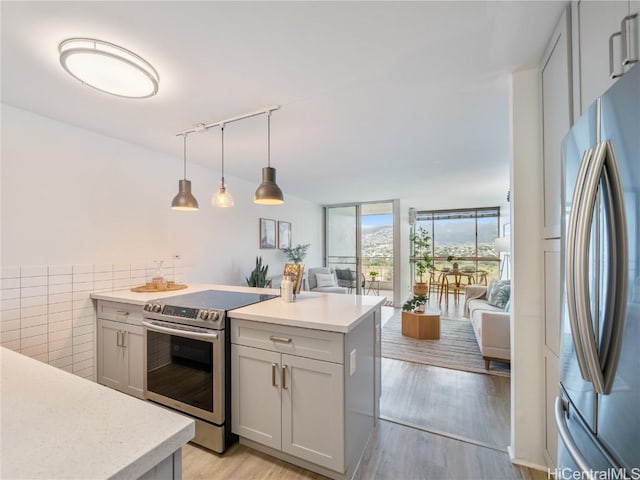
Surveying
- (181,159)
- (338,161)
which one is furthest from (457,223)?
(181,159)

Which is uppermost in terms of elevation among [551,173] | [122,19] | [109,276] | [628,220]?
[122,19]

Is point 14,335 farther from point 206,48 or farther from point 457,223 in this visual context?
point 457,223

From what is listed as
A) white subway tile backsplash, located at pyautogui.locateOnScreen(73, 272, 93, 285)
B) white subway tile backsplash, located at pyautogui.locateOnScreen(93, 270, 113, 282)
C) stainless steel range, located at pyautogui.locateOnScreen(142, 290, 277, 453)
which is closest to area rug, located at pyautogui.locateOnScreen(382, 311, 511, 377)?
stainless steel range, located at pyautogui.locateOnScreen(142, 290, 277, 453)

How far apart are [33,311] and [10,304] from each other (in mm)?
143

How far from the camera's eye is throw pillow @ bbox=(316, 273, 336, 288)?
230 inches

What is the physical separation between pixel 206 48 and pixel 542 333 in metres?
2.40

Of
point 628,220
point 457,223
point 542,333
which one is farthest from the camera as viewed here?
point 457,223

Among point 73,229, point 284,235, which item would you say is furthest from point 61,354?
point 284,235

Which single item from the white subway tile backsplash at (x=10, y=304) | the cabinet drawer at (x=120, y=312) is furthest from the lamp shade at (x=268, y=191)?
the white subway tile backsplash at (x=10, y=304)

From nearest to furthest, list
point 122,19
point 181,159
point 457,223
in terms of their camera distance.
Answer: point 122,19, point 181,159, point 457,223

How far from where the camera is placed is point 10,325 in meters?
1.97

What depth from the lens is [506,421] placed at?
81.9 inches

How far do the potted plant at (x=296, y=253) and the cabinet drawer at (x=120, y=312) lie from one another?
3.15 m

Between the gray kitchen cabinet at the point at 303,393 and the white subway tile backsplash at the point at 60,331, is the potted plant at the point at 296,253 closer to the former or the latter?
the white subway tile backsplash at the point at 60,331
